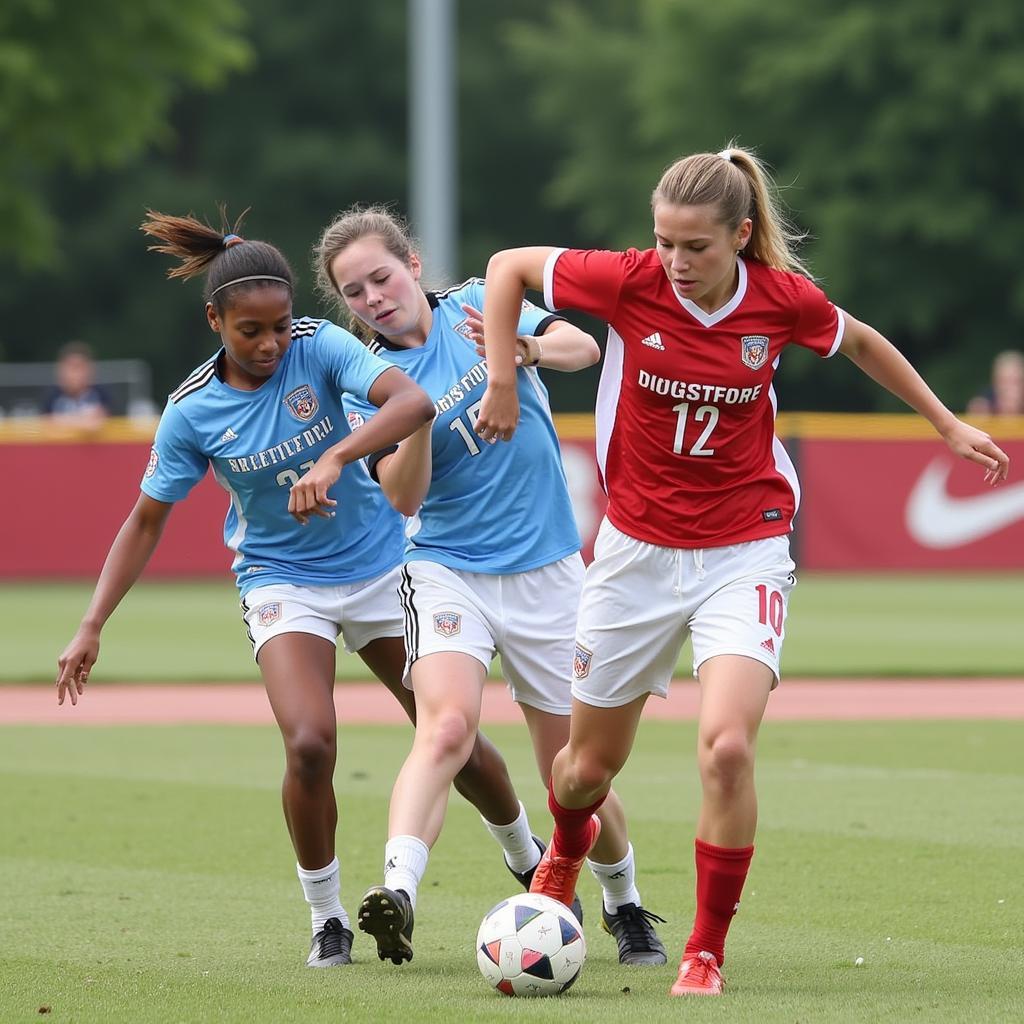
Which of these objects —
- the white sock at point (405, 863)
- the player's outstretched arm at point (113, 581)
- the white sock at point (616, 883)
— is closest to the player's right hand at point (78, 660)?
the player's outstretched arm at point (113, 581)

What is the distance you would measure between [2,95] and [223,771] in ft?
77.9

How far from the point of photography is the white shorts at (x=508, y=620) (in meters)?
6.36

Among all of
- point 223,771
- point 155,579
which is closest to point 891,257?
point 155,579

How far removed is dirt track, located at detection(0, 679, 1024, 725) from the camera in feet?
42.8

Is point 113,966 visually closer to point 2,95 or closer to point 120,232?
point 2,95

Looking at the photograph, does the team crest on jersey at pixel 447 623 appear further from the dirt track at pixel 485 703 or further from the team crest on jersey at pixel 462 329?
the dirt track at pixel 485 703

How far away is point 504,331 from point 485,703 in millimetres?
7986

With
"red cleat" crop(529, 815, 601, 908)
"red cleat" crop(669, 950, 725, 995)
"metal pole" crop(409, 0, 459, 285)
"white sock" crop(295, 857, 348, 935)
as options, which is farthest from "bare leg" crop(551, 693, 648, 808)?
"metal pole" crop(409, 0, 459, 285)

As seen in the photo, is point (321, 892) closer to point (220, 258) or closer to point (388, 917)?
point (388, 917)

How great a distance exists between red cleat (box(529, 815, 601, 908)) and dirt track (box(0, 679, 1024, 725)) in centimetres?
639

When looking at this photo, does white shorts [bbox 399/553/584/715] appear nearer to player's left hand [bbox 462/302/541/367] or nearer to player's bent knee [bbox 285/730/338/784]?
player's bent knee [bbox 285/730/338/784]

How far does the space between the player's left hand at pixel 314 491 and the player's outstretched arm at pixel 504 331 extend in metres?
0.46

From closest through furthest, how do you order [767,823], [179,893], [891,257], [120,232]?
1. [179,893]
2. [767,823]
3. [891,257]
4. [120,232]

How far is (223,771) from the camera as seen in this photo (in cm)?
1077
